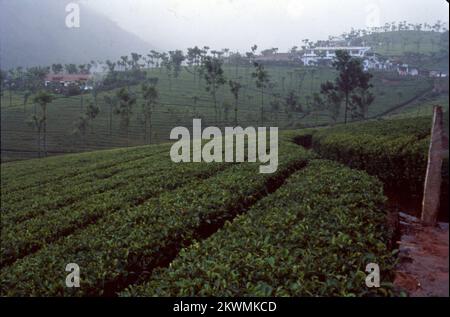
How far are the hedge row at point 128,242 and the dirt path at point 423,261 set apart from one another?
3.75m

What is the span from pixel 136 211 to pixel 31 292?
3540 mm

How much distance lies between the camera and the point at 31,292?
6.33 metres

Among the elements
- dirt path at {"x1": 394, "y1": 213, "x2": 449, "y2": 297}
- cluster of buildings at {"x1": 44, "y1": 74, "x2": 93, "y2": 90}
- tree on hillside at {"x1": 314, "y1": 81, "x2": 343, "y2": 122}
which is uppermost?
cluster of buildings at {"x1": 44, "y1": 74, "x2": 93, "y2": 90}

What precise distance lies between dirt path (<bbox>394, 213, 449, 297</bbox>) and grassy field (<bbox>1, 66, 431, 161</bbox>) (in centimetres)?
5732

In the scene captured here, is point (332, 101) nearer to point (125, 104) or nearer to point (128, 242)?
point (125, 104)

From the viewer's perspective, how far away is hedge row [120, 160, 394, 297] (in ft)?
15.9

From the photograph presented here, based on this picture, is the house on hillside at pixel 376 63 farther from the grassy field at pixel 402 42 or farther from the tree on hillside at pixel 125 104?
the tree on hillside at pixel 125 104

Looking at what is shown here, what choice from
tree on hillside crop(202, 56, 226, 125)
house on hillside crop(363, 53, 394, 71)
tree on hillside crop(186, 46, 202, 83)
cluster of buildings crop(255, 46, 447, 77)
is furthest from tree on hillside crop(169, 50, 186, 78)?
house on hillside crop(363, 53, 394, 71)

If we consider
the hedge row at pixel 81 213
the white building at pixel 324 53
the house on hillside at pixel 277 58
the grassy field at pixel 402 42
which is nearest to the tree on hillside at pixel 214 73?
the house on hillside at pixel 277 58

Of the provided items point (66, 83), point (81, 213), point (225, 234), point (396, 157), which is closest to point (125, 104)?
point (66, 83)

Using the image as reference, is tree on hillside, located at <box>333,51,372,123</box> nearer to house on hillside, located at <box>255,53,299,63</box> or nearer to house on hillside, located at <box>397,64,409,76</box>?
house on hillside, located at <box>397,64,409,76</box>

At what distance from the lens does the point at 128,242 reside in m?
7.50
